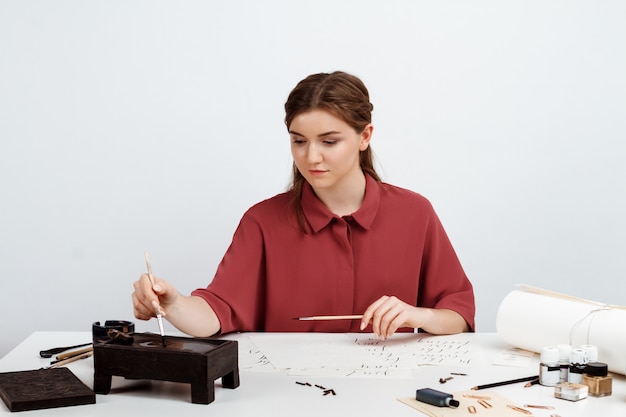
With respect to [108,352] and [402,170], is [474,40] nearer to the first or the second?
[402,170]

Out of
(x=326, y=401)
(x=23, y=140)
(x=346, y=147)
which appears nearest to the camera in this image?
(x=326, y=401)

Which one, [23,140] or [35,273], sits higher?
[23,140]

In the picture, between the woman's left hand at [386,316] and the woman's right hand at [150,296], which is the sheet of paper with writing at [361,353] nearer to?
the woman's left hand at [386,316]

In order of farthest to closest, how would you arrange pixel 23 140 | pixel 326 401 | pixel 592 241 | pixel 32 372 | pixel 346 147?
pixel 592 241, pixel 23 140, pixel 346 147, pixel 32 372, pixel 326 401

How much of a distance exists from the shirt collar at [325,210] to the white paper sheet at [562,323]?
0.50m

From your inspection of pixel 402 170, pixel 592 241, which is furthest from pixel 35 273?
pixel 592 241

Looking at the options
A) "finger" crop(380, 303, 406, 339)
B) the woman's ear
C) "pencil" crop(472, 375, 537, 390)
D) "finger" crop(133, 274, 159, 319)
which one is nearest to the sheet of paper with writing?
"finger" crop(380, 303, 406, 339)

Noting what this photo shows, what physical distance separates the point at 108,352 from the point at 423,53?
2.14 m

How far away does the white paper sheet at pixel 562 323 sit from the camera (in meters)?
1.73

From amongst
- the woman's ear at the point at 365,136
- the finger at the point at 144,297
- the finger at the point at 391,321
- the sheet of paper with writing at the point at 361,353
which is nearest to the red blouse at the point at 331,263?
the woman's ear at the point at 365,136

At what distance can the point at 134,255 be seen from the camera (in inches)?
131

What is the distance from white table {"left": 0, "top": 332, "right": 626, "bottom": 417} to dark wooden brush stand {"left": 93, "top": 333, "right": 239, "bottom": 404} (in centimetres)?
3

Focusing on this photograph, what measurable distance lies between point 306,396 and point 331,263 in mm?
787

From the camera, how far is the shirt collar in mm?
2330
